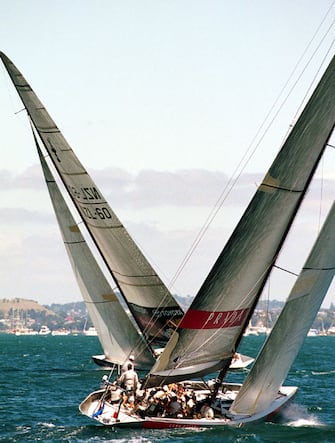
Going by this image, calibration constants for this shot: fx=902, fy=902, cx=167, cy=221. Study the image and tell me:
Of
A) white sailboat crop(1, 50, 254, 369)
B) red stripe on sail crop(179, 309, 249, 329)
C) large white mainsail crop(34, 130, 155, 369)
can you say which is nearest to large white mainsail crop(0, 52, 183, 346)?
white sailboat crop(1, 50, 254, 369)

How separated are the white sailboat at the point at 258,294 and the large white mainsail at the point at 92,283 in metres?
8.42

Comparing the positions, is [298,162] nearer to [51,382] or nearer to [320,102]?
[320,102]

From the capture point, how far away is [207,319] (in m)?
26.6

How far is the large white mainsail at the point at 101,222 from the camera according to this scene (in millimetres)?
33625

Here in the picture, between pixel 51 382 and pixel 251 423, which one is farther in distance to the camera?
pixel 51 382

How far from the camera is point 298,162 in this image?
25.7 metres

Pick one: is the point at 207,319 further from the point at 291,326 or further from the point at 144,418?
the point at 144,418

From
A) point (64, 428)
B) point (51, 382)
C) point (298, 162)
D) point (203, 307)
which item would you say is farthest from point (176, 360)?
point (51, 382)

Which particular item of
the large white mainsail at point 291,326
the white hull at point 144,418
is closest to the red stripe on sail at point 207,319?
the large white mainsail at point 291,326

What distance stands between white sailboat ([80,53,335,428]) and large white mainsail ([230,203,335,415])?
0.09 ft

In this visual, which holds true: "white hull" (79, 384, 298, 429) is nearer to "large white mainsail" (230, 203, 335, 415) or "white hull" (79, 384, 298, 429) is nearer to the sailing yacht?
the sailing yacht

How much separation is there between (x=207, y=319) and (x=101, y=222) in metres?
8.58

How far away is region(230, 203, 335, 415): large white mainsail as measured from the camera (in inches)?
1004

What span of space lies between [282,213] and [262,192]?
2.91 feet
